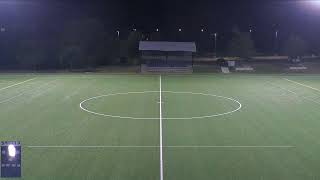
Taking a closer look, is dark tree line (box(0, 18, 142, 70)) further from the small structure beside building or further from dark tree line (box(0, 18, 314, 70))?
the small structure beside building

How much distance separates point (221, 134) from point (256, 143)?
2.13 m

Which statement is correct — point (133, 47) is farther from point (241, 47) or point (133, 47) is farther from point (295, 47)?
point (295, 47)

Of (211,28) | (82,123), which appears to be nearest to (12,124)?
(82,123)

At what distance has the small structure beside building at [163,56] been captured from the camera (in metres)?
58.5

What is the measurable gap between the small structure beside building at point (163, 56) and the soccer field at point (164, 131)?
19.2 m

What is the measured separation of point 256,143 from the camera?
65.3 feet

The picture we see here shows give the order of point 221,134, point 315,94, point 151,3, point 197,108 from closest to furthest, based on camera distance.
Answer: point 221,134
point 197,108
point 315,94
point 151,3

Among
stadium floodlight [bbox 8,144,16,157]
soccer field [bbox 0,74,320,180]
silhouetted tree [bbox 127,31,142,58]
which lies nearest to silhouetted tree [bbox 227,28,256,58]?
silhouetted tree [bbox 127,31,142,58]

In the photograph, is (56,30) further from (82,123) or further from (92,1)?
(82,123)

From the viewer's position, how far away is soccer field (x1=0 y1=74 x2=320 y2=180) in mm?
16328

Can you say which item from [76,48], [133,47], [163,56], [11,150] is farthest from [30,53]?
[11,150]

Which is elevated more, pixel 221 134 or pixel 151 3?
pixel 151 3

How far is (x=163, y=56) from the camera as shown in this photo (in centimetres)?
7294

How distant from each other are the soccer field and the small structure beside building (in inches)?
755
